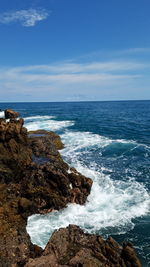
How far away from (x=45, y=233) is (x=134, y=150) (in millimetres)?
26268

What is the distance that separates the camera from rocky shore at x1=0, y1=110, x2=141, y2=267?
11367mm

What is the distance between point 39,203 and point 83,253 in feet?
29.9

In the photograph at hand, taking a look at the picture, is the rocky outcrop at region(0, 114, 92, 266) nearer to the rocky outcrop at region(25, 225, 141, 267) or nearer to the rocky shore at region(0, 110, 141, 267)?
the rocky shore at region(0, 110, 141, 267)

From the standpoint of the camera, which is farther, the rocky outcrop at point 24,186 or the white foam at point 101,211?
the white foam at point 101,211

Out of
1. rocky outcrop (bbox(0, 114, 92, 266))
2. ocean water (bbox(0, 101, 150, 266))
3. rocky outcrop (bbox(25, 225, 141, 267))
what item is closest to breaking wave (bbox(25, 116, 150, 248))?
ocean water (bbox(0, 101, 150, 266))

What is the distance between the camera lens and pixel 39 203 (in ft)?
64.2

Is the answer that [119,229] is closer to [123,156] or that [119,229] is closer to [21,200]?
[21,200]

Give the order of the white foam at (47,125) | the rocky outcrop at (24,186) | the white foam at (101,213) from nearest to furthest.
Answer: the rocky outcrop at (24,186) → the white foam at (101,213) → the white foam at (47,125)

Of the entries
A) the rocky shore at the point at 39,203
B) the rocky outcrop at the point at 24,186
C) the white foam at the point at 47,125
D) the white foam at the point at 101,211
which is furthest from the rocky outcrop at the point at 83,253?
the white foam at the point at 47,125

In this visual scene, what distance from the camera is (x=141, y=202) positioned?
22.0 m

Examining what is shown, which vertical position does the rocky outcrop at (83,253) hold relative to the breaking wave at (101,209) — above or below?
above

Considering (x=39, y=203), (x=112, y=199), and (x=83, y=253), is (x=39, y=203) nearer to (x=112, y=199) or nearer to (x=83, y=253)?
(x=112, y=199)

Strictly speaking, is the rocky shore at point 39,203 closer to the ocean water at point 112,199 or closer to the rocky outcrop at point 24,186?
the rocky outcrop at point 24,186

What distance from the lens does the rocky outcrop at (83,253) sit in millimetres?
10422
